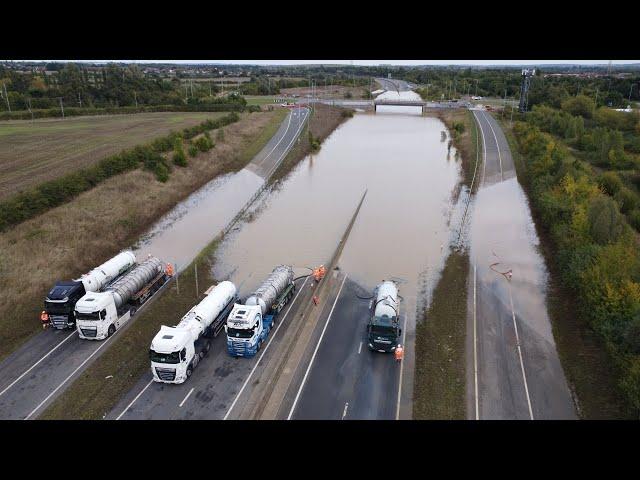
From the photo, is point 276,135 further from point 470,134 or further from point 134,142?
point 470,134

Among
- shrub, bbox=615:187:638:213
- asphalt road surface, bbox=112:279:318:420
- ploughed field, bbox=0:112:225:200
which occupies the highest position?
ploughed field, bbox=0:112:225:200

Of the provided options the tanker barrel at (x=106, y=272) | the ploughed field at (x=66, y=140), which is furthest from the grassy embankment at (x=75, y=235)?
the ploughed field at (x=66, y=140)

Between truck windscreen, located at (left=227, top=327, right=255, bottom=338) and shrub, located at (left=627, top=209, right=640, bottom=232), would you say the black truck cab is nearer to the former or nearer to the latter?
truck windscreen, located at (left=227, top=327, right=255, bottom=338)

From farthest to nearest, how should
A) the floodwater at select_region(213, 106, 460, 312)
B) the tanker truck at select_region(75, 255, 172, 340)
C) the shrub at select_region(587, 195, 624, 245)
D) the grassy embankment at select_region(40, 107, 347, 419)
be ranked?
the floodwater at select_region(213, 106, 460, 312) < the shrub at select_region(587, 195, 624, 245) < the tanker truck at select_region(75, 255, 172, 340) < the grassy embankment at select_region(40, 107, 347, 419)

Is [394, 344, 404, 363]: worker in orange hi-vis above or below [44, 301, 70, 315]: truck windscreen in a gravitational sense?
below

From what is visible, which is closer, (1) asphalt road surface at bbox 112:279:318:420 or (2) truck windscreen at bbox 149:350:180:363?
(1) asphalt road surface at bbox 112:279:318:420

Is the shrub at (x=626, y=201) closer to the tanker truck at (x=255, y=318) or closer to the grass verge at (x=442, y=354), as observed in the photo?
the grass verge at (x=442, y=354)

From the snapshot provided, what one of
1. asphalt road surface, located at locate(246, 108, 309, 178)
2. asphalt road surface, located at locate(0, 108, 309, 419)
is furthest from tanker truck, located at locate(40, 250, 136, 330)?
asphalt road surface, located at locate(246, 108, 309, 178)

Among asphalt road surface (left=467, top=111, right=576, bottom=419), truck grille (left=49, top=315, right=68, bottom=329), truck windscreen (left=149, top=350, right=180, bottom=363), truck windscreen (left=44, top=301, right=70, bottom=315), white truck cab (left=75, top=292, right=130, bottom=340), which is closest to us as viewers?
asphalt road surface (left=467, top=111, right=576, bottom=419)
